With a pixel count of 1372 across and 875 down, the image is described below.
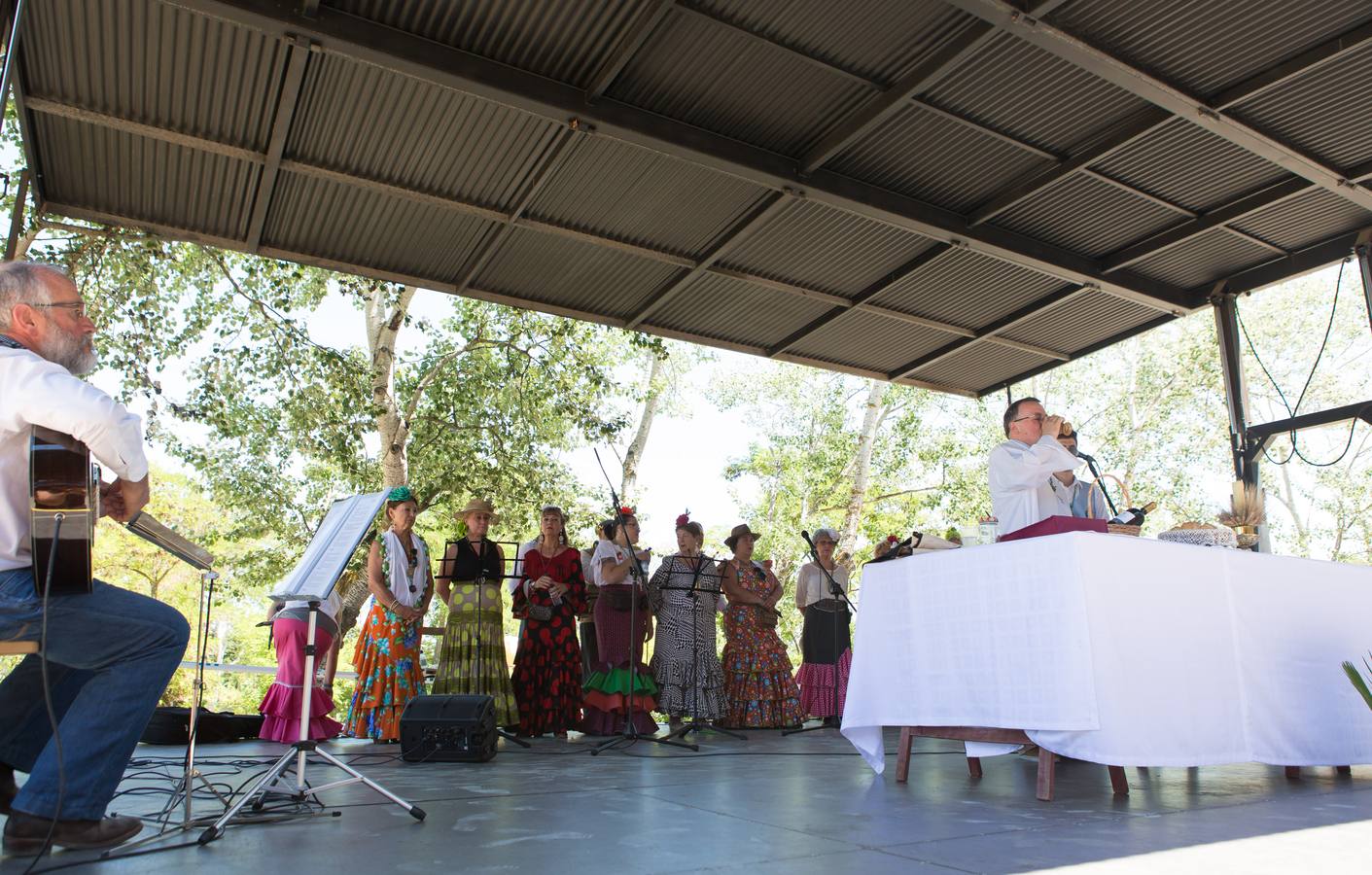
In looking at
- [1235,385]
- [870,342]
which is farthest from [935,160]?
[1235,385]

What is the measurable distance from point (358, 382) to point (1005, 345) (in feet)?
24.8

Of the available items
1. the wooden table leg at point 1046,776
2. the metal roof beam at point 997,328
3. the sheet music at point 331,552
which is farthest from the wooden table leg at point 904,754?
the metal roof beam at point 997,328

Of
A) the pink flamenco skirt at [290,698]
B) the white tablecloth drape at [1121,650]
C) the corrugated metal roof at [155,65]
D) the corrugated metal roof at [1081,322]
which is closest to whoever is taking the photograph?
the white tablecloth drape at [1121,650]

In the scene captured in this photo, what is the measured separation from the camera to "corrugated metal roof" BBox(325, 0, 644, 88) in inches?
165

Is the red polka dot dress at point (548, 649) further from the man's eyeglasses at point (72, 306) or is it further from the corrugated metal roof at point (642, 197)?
the man's eyeglasses at point (72, 306)

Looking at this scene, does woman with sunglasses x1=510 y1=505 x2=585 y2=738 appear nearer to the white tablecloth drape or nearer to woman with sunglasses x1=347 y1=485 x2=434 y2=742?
woman with sunglasses x1=347 y1=485 x2=434 y2=742

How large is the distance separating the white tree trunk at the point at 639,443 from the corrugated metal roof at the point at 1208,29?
1266cm

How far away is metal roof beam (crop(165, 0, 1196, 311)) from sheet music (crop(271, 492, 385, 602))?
2172 millimetres

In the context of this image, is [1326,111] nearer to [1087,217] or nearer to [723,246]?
[1087,217]

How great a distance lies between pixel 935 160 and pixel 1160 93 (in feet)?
4.09

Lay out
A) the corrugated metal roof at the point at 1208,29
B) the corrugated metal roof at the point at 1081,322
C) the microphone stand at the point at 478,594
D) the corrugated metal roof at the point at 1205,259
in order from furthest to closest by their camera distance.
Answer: the corrugated metal roof at the point at 1081,322 → the microphone stand at the point at 478,594 → the corrugated metal roof at the point at 1205,259 → the corrugated metal roof at the point at 1208,29

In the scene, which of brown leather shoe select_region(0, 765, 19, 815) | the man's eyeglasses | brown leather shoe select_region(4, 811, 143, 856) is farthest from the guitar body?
brown leather shoe select_region(0, 765, 19, 815)

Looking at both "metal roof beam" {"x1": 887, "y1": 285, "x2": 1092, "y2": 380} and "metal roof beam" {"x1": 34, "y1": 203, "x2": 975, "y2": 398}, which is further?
"metal roof beam" {"x1": 887, "y1": 285, "x2": 1092, "y2": 380}

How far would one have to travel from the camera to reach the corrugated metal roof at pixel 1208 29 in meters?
Result: 4.30
